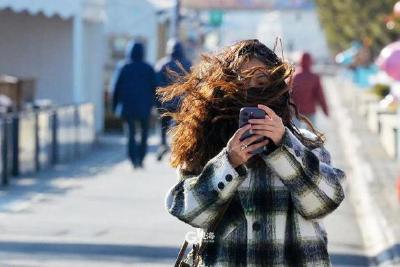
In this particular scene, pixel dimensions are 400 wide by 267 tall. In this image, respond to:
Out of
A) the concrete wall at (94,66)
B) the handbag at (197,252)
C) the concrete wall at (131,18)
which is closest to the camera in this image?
the handbag at (197,252)

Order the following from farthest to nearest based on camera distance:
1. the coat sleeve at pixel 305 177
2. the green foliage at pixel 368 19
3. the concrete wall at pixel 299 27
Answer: the concrete wall at pixel 299 27 < the green foliage at pixel 368 19 < the coat sleeve at pixel 305 177

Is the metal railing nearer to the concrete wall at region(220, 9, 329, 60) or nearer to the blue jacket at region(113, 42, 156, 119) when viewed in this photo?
the blue jacket at region(113, 42, 156, 119)

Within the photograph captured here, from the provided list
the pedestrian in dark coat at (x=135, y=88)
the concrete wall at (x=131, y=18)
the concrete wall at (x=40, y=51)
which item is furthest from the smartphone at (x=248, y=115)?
the concrete wall at (x=131, y=18)

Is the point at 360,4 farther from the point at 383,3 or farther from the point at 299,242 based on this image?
the point at 299,242

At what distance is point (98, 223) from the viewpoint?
38.2 ft

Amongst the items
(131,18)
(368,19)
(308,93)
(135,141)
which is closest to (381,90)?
(131,18)

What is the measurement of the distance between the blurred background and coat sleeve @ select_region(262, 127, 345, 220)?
55 centimetres

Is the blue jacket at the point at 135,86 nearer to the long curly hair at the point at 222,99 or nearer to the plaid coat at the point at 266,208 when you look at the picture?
Answer: the long curly hair at the point at 222,99

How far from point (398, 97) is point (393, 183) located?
1.66 m

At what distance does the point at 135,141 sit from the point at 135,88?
3.38 ft

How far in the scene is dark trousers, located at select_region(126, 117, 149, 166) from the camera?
655 inches

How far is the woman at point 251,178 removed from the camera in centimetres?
360

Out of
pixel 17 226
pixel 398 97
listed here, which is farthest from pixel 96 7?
pixel 17 226

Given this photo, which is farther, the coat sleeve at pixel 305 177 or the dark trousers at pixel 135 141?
the dark trousers at pixel 135 141
